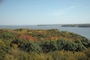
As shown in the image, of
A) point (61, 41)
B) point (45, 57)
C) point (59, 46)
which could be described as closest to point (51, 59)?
point (45, 57)

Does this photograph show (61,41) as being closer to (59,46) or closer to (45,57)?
(59,46)

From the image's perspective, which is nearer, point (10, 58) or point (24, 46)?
point (10, 58)

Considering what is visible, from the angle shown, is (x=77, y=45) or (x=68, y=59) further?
(x=77, y=45)

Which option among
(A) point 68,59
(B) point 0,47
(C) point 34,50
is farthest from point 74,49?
(B) point 0,47

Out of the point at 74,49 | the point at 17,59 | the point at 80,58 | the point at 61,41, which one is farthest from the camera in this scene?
the point at 61,41

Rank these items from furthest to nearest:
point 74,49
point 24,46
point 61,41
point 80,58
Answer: point 61,41
point 74,49
point 24,46
point 80,58

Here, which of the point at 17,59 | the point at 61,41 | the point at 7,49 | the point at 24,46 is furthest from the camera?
the point at 61,41

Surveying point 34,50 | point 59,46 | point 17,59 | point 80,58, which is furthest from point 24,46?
point 80,58

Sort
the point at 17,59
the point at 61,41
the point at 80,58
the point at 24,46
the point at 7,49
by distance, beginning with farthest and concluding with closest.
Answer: the point at 61,41, the point at 24,46, the point at 7,49, the point at 80,58, the point at 17,59

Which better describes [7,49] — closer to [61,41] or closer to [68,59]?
[68,59]
